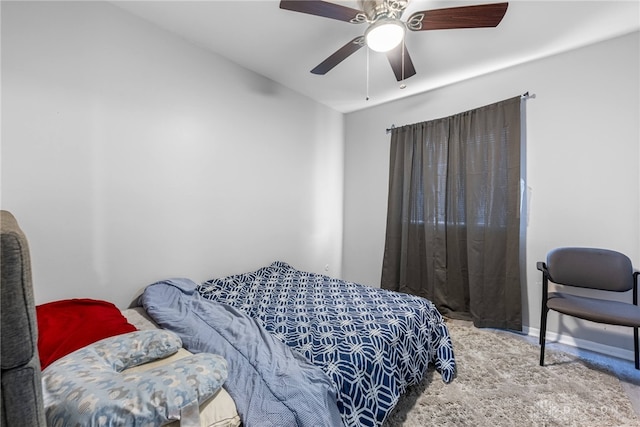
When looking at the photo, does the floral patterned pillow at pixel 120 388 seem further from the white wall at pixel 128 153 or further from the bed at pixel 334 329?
the white wall at pixel 128 153

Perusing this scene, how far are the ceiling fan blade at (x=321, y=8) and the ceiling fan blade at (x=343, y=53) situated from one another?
7.2 inches

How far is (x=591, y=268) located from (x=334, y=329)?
2.21 m

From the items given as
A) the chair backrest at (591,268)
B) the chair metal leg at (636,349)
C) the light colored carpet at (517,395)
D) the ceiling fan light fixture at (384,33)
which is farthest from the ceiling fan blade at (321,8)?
the chair metal leg at (636,349)

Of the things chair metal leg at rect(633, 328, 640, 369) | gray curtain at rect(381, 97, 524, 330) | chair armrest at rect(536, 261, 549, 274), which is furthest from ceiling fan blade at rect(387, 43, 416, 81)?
chair metal leg at rect(633, 328, 640, 369)

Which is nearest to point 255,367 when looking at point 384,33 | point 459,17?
point 384,33

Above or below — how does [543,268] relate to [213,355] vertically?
above

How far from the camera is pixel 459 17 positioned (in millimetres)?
1535

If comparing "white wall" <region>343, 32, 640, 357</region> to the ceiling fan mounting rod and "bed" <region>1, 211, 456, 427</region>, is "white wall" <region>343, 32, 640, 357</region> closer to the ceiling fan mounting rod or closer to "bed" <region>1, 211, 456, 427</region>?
"bed" <region>1, 211, 456, 427</region>

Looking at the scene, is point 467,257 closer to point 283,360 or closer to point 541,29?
point 541,29

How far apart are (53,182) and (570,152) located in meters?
3.94

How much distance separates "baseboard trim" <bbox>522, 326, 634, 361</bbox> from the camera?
6.98 feet

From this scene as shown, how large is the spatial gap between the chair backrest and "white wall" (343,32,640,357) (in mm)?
186

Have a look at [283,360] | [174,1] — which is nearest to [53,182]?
[174,1]

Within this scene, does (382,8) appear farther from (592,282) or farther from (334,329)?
(592,282)
